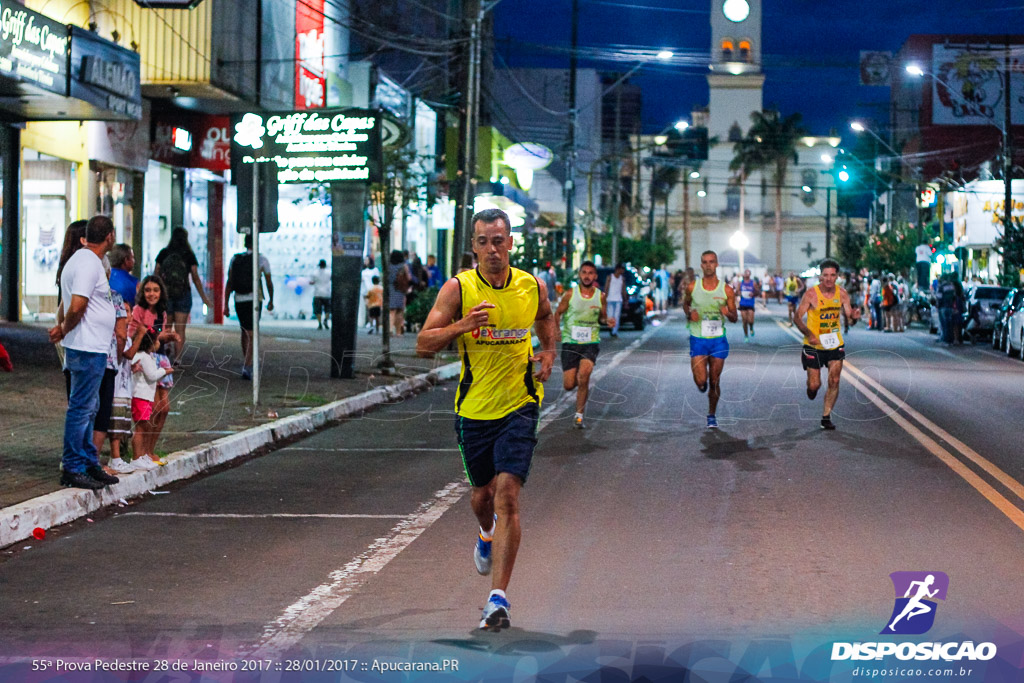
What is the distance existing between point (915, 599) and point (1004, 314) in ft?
84.8

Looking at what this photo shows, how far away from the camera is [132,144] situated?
90.2ft

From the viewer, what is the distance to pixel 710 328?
48.3 ft

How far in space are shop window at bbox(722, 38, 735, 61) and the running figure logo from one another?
2867 cm

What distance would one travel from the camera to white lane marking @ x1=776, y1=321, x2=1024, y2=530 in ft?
32.2

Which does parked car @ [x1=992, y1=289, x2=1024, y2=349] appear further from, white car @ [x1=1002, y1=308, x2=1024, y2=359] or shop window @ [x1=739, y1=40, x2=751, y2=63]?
shop window @ [x1=739, y1=40, x2=751, y2=63]

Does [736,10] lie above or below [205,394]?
above

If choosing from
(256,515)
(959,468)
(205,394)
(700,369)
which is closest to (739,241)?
(205,394)

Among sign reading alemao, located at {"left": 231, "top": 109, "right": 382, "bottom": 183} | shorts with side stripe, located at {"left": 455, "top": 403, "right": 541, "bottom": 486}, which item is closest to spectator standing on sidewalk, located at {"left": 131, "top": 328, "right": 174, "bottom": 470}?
shorts with side stripe, located at {"left": 455, "top": 403, "right": 541, "bottom": 486}

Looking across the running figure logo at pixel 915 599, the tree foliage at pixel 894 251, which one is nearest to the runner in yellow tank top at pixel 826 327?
the running figure logo at pixel 915 599

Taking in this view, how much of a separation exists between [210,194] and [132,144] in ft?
18.7

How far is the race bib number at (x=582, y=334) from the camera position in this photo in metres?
15.2

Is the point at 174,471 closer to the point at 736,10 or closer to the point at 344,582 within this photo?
the point at 344,582

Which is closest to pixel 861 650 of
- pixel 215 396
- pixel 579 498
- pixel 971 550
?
pixel 971 550

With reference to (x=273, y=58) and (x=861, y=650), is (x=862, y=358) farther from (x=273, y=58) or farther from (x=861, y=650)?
(x=861, y=650)
